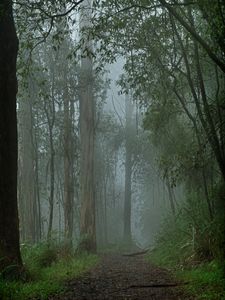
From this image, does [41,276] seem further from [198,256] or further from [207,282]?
[198,256]

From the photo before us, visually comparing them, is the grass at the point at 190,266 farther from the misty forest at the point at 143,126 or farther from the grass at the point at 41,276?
the grass at the point at 41,276

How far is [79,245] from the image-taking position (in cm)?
1667

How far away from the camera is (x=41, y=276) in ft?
26.4

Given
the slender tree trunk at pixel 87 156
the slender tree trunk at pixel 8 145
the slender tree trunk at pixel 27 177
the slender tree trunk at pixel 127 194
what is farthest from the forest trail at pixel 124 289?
the slender tree trunk at pixel 127 194

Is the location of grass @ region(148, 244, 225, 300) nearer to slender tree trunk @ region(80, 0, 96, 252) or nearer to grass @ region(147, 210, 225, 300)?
grass @ region(147, 210, 225, 300)

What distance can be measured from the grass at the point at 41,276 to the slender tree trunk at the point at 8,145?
0.62 meters

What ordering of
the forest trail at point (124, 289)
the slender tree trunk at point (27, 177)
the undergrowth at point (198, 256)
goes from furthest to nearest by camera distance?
the slender tree trunk at point (27, 177) → the undergrowth at point (198, 256) → the forest trail at point (124, 289)

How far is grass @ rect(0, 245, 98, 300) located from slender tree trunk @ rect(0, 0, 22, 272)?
62cm

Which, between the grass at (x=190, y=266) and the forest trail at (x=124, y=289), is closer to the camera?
the forest trail at (x=124, y=289)

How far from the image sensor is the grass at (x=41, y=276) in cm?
597

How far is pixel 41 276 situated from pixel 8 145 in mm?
2406

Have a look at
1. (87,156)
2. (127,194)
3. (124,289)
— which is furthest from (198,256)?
(127,194)

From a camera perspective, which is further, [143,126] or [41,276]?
[143,126]

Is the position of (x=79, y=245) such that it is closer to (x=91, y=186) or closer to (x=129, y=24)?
(x=91, y=186)
